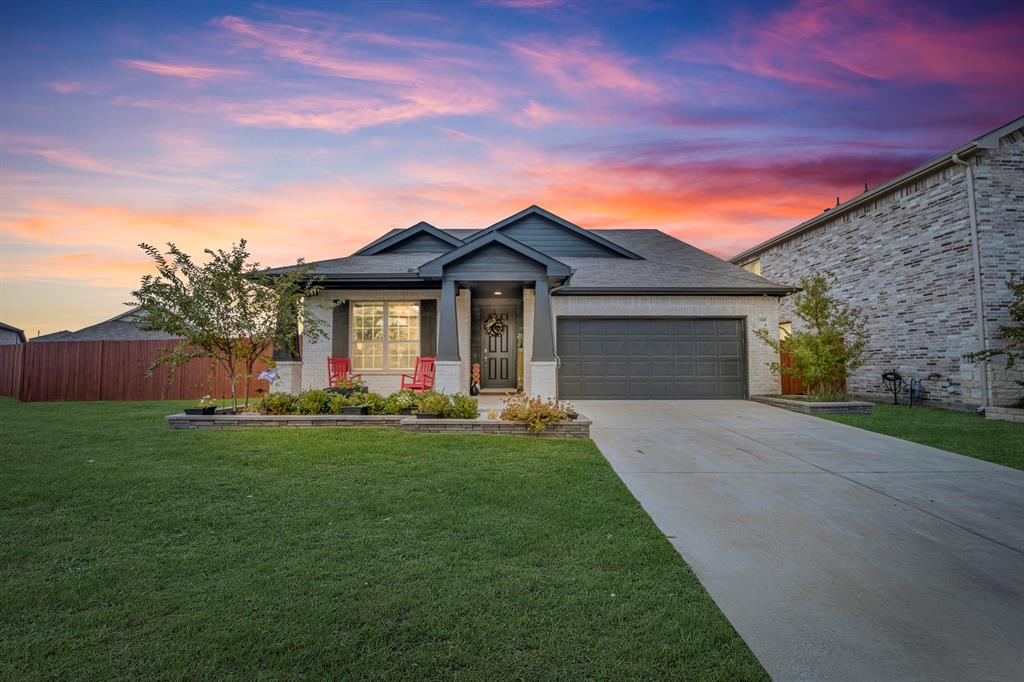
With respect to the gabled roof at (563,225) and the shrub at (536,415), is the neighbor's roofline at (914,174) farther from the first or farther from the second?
the shrub at (536,415)

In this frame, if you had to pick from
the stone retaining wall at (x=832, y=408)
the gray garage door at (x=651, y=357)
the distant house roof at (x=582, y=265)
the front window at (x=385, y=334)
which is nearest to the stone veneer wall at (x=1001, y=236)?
the stone retaining wall at (x=832, y=408)

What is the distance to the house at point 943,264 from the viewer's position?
422 inches

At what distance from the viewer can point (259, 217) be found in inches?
540

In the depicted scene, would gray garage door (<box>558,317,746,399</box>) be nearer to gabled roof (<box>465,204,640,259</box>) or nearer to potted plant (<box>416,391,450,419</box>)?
gabled roof (<box>465,204,640,259</box>)

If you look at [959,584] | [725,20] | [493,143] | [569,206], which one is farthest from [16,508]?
[569,206]

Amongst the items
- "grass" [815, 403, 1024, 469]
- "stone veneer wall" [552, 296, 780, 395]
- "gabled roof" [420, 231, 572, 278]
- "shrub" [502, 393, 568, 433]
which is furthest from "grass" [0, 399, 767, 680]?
"stone veneer wall" [552, 296, 780, 395]

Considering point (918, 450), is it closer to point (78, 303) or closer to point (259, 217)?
point (259, 217)

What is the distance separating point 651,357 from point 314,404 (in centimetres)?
884

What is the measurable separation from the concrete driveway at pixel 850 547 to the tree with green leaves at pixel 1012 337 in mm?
5477

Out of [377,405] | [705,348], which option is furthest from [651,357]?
[377,405]

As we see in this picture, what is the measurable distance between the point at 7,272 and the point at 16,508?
13.6 metres

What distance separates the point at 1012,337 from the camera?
33.9 feet

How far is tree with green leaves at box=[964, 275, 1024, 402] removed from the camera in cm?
991

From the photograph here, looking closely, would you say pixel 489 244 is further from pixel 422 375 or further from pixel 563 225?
pixel 563 225
